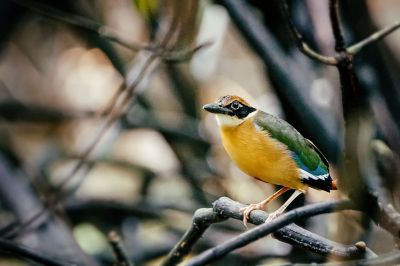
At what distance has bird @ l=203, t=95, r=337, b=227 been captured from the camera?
642 mm

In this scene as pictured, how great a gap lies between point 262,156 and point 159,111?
1.58 meters

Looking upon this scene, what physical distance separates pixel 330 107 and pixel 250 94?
1.35ft

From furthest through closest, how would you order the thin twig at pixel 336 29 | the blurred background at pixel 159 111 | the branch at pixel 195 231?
the blurred background at pixel 159 111
the branch at pixel 195 231
the thin twig at pixel 336 29

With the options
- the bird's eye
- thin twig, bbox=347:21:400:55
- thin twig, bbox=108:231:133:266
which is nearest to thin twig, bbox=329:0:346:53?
thin twig, bbox=347:21:400:55

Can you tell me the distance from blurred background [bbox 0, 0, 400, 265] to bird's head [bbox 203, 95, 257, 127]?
0.12 metres

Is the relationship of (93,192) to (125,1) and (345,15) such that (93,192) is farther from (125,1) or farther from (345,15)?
(345,15)

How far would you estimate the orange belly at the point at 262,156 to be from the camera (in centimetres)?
63

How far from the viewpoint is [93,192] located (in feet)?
8.08

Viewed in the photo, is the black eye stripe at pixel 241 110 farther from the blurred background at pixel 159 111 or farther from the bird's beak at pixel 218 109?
the blurred background at pixel 159 111

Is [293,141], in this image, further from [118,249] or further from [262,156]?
[118,249]

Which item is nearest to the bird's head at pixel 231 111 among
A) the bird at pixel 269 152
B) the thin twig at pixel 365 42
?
the bird at pixel 269 152

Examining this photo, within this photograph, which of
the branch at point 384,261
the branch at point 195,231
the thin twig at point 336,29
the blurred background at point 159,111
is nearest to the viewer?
the branch at point 384,261

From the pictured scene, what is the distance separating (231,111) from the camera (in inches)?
28.2

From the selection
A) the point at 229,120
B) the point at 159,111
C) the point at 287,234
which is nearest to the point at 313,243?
the point at 287,234
